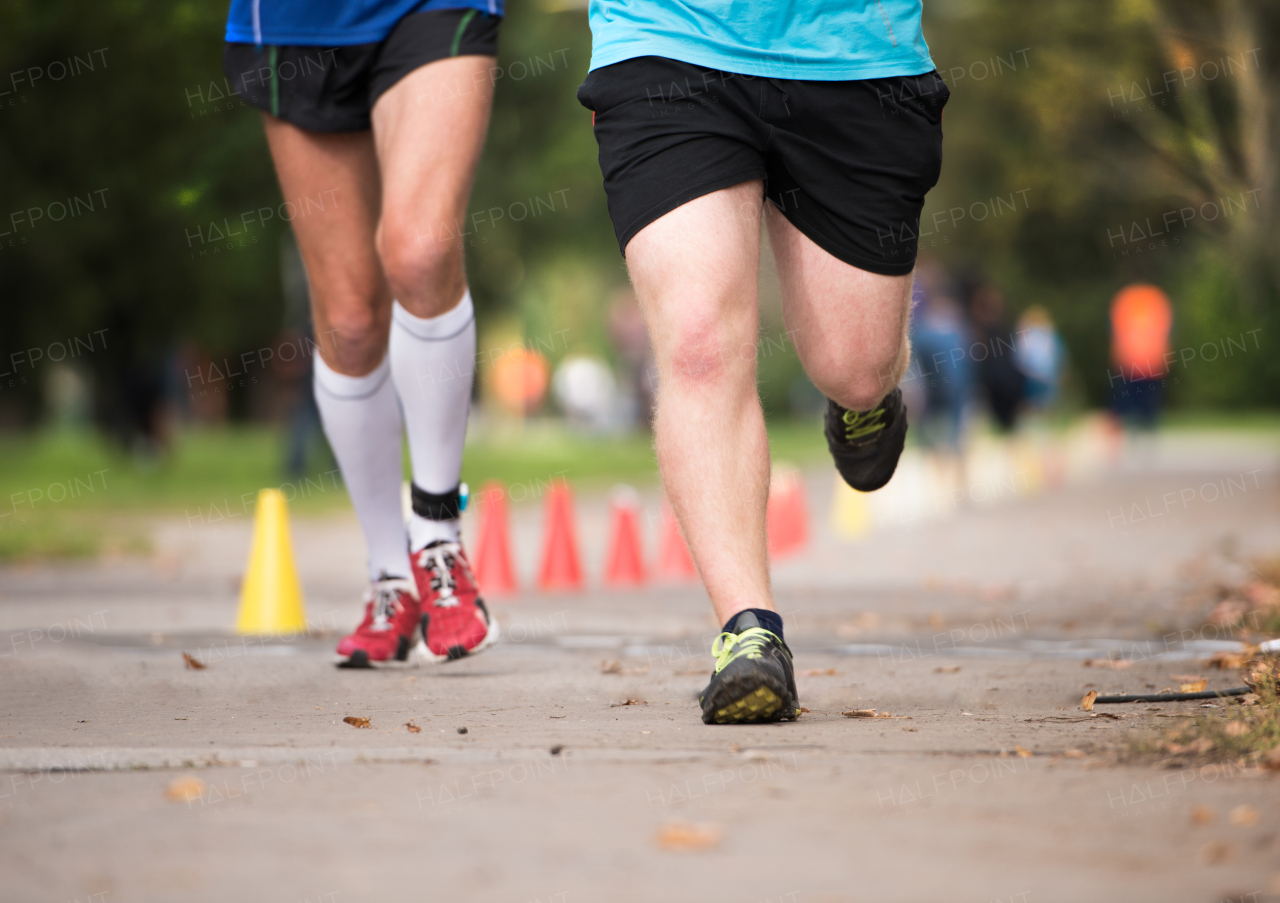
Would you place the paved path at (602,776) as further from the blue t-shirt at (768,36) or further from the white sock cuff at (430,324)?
the blue t-shirt at (768,36)

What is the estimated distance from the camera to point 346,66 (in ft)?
13.1

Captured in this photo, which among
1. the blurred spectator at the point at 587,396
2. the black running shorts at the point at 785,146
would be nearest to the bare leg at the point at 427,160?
the black running shorts at the point at 785,146

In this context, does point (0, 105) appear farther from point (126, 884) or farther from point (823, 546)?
point (126, 884)

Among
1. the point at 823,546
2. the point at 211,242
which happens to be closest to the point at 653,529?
the point at 823,546

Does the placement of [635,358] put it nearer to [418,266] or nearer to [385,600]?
[385,600]

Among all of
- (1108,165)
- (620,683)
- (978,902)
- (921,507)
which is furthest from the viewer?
(1108,165)

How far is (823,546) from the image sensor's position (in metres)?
9.31

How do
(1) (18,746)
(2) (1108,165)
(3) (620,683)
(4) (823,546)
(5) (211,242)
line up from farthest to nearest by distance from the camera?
(2) (1108,165)
(5) (211,242)
(4) (823,546)
(3) (620,683)
(1) (18,746)

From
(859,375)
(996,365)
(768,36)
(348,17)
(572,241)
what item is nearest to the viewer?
(768,36)

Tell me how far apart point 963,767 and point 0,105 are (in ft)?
32.8

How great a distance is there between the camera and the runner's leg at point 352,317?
13.5 ft

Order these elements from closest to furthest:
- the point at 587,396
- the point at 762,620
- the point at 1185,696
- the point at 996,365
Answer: the point at 762,620 → the point at 1185,696 → the point at 996,365 → the point at 587,396

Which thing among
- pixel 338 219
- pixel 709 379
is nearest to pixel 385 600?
pixel 338 219

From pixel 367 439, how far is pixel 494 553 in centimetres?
249
